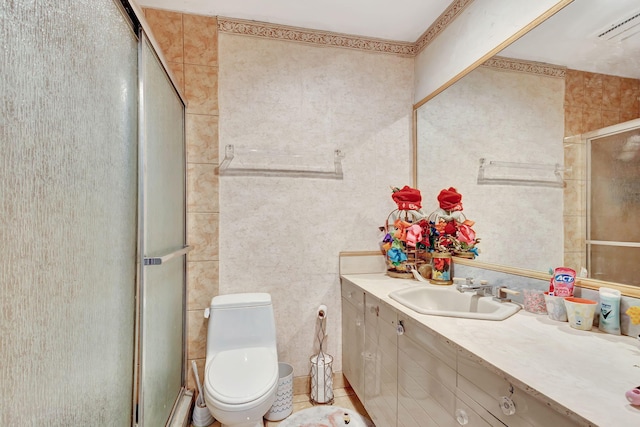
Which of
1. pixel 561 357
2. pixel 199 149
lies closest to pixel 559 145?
pixel 561 357

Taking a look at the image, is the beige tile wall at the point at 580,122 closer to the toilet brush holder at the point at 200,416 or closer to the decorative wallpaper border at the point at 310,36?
the decorative wallpaper border at the point at 310,36

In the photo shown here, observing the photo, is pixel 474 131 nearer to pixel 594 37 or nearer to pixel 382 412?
pixel 594 37

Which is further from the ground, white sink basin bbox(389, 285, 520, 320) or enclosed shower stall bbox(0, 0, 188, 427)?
enclosed shower stall bbox(0, 0, 188, 427)

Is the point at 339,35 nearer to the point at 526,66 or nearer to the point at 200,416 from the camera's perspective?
the point at 526,66

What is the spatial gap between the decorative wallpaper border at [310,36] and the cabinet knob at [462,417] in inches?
86.1

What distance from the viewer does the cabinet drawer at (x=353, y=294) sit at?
1756 millimetres

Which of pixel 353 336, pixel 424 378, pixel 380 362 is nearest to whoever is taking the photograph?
pixel 424 378

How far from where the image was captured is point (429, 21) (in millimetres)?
1982

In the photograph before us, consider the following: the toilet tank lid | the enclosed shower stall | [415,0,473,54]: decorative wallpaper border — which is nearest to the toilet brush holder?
the enclosed shower stall

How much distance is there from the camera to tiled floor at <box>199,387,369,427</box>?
6.10ft

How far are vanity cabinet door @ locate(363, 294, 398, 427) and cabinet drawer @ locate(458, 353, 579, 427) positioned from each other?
1.52 feet

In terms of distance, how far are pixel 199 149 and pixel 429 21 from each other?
1.75 meters

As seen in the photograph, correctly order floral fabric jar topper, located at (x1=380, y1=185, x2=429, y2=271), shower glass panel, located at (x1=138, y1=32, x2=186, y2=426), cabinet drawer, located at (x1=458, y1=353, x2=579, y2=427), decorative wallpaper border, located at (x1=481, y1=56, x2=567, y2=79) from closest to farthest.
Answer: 1. cabinet drawer, located at (x1=458, y1=353, x2=579, y2=427)
2. shower glass panel, located at (x1=138, y1=32, x2=186, y2=426)
3. decorative wallpaper border, located at (x1=481, y1=56, x2=567, y2=79)
4. floral fabric jar topper, located at (x1=380, y1=185, x2=429, y2=271)

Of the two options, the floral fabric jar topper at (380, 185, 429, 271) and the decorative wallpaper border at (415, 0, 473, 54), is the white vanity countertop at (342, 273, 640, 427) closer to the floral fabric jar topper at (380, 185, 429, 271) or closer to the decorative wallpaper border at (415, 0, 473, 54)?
the floral fabric jar topper at (380, 185, 429, 271)
